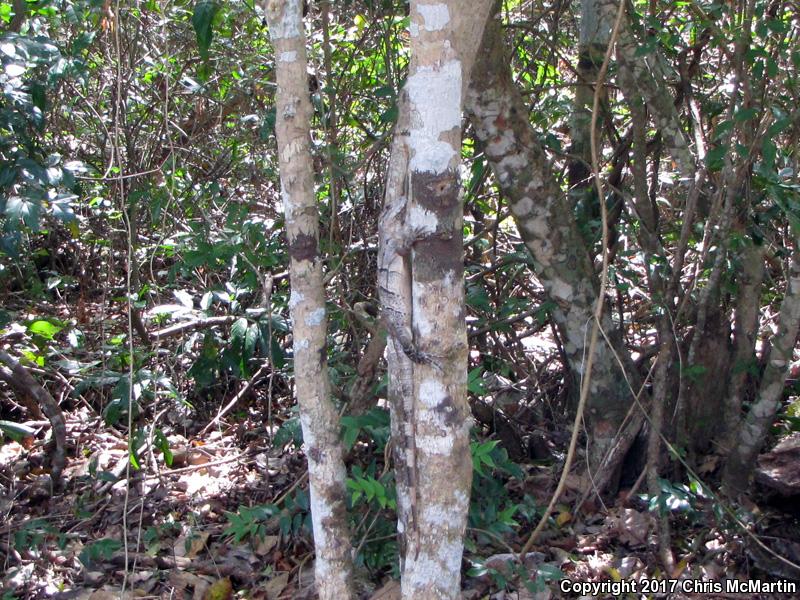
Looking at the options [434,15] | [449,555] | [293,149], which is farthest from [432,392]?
[434,15]

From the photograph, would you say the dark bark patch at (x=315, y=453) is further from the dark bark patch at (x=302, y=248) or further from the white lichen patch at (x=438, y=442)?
the dark bark patch at (x=302, y=248)

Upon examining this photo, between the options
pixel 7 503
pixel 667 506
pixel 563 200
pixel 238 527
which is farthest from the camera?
pixel 7 503

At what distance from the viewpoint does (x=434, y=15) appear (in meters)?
1.97

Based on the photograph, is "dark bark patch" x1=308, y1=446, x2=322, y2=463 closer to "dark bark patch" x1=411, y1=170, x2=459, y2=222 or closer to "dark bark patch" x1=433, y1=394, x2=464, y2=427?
"dark bark patch" x1=433, y1=394, x2=464, y2=427

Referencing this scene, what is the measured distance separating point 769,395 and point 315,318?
2.13m

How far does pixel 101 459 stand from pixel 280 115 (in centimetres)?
274

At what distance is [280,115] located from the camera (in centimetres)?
235

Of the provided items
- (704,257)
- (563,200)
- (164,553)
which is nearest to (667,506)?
(704,257)

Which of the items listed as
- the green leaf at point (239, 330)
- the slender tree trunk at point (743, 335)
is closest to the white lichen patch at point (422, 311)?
the green leaf at point (239, 330)

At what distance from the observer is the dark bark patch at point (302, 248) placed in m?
2.39

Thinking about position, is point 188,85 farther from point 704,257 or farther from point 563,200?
point 704,257

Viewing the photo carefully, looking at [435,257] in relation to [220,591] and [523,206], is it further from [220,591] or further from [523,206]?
[220,591]

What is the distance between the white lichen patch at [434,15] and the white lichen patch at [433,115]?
0.09 m

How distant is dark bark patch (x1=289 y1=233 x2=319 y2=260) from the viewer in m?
→ 2.39
